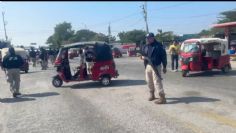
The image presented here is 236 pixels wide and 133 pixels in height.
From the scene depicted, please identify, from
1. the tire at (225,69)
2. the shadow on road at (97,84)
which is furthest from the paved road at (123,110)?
the tire at (225,69)

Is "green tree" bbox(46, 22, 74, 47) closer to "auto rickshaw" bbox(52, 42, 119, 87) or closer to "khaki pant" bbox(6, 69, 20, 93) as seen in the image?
"auto rickshaw" bbox(52, 42, 119, 87)

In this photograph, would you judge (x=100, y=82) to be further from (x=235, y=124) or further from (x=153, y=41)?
(x=235, y=124)

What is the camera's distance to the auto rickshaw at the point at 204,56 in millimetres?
19000

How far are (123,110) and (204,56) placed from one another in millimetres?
9985

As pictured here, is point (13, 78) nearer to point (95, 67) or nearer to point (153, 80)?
point (95, 67)

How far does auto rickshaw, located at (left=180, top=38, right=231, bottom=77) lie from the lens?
19000mm

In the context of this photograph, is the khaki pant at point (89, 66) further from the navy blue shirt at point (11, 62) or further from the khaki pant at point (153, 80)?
the khaki pant at point (153, 80)

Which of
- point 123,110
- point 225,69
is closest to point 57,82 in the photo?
point 123,110

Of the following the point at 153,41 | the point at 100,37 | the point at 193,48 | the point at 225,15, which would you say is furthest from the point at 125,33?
the point at 153,41

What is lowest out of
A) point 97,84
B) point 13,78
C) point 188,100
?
point 97,84

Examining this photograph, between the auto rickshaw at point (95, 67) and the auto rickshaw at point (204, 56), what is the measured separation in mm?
4061

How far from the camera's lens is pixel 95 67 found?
55.0 ft

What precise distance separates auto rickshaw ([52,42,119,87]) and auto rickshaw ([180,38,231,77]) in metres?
4.06

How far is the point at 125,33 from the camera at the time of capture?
12625cm
